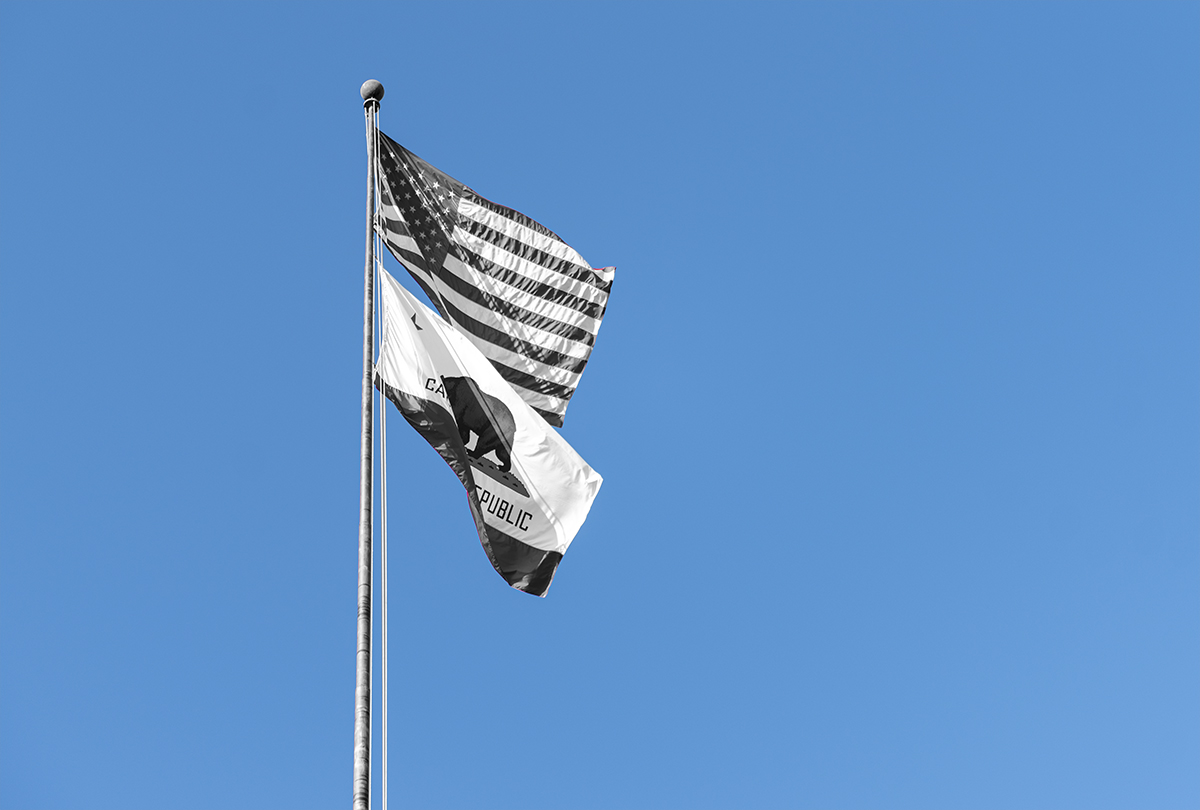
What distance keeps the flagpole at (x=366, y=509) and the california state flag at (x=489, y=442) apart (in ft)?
2.53

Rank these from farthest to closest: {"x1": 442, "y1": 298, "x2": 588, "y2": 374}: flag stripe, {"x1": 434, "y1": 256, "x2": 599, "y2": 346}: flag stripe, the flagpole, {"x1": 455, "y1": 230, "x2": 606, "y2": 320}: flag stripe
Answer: {"x1": 455, "y1": 230, "x2": 606, "y2": 320}: flag stripe → {"x1": 434, "y1": 256, "x2": 599, "y2": 346}: flag stripe → {"x1": 442, "y1": 298, "x2": 588, "y2": 374}: flag stripe → the flagpole

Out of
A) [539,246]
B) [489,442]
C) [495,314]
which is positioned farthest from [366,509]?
[539,246]

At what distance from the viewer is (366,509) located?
12.6 metres

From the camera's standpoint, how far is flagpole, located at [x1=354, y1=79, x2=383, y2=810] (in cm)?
1104

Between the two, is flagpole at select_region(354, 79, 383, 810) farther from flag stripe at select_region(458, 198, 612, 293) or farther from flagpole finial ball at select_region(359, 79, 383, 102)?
flag stripe at select_region(458, 198, 612, 293)

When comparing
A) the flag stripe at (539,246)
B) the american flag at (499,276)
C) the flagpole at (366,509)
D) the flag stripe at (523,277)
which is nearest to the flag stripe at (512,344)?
the american flag at (499,276)

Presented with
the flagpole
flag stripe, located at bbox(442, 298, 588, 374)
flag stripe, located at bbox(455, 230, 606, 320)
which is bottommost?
the flagpole

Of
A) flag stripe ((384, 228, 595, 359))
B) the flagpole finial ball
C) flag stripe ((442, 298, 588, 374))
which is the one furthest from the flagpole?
flag stripe ((442, 298, 588, 374))

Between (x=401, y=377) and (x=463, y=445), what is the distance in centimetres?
106

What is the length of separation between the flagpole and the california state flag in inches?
30.4

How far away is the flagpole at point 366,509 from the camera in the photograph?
36.2ft

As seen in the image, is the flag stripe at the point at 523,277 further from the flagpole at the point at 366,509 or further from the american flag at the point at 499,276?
the flagpole at the point at 366,509

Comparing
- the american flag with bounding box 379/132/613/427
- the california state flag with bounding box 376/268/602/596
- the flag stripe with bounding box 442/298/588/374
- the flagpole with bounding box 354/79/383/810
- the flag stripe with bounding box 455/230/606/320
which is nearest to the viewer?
the flagpole with bounding box 354/79/383/810

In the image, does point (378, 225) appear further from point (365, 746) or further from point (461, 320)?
point (365, 746)
